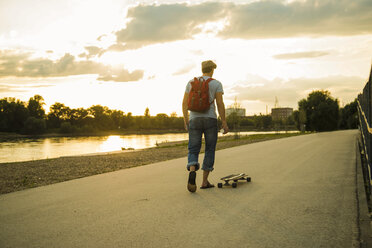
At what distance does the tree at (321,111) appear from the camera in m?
76.2

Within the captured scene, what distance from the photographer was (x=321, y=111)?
7625cm

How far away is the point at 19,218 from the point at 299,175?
5.02 m

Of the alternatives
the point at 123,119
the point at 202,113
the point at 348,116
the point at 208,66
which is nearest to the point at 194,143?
the point at 202,113

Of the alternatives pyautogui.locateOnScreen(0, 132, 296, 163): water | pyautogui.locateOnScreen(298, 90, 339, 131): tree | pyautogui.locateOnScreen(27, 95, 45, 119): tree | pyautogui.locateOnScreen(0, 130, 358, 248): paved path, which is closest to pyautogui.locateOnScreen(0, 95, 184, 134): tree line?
pyautogui.locateOnScreen(27, 95, 45, 119): tree

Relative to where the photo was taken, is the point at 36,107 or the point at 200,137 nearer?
the point at 200,137

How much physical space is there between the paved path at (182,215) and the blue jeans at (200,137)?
1.56 ft

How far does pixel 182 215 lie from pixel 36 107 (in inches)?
4685

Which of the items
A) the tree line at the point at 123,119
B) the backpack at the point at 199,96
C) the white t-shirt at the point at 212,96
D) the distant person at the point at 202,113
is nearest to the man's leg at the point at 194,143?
the distant person at the point at 202,113

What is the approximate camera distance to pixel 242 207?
4.04 metres

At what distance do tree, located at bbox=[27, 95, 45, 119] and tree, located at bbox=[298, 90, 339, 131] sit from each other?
274ft

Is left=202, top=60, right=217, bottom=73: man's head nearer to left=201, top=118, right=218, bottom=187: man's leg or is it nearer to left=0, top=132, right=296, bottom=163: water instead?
left=201, top=118, right=218, bottom=187: man's leg

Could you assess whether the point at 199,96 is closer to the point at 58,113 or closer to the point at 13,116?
the point at 13,116

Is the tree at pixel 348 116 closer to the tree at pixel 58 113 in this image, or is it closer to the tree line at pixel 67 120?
the tree line at pixel 67 120

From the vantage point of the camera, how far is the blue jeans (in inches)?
→ 203
